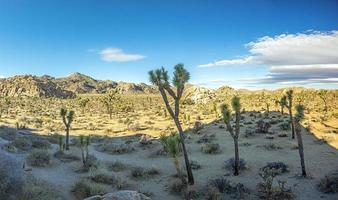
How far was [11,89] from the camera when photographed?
398 feet

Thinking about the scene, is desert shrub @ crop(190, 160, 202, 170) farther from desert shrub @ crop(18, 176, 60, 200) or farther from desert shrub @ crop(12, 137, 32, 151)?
desert shrub @ crop(12, 137, 32, 151)

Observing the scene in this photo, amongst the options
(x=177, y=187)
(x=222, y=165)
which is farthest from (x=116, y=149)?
(x=177, y=187)

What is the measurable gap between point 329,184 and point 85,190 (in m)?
11.1

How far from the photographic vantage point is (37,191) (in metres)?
14.6

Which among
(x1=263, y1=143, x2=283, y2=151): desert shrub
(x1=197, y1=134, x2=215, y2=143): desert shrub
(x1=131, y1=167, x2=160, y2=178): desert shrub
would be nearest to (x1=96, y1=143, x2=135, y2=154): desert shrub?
(x1=197, y1=134, x2=215, y2=143): desert shrub

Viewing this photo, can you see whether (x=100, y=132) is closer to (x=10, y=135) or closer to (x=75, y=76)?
(x=10, y=135)

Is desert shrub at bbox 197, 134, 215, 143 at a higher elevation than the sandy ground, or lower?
higher

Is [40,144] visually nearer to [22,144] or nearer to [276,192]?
[22,144]

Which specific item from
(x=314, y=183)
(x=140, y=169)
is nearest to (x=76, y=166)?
(x=140, y=169)

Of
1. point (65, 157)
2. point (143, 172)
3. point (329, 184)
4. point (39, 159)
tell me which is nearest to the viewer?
point (329, 184)

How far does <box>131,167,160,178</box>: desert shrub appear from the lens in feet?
63.8

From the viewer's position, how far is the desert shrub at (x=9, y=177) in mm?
11125

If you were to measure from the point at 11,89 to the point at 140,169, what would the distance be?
4525 inches

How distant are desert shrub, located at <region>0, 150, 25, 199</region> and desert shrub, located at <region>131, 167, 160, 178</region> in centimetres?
832
